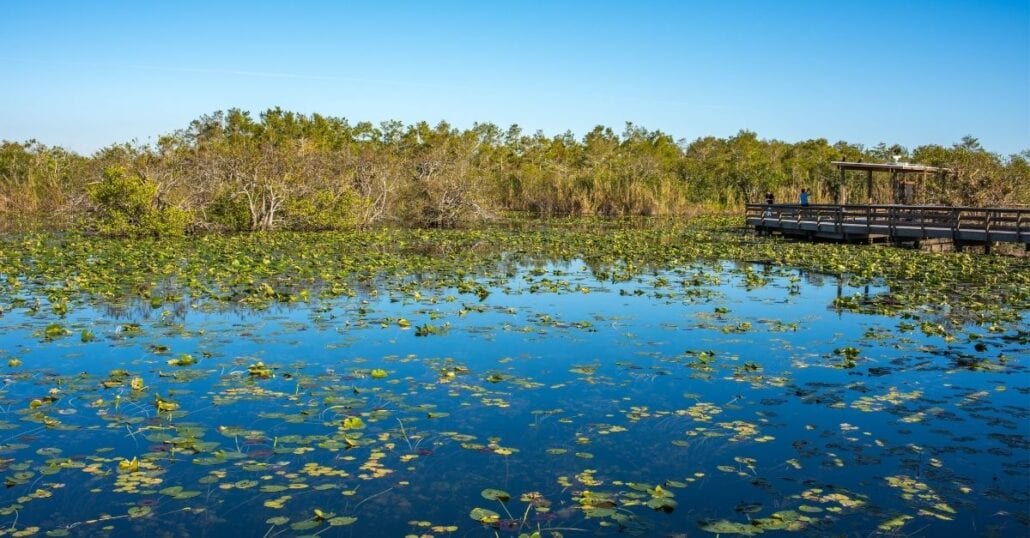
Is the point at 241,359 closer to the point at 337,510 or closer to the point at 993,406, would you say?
the point at 337,510

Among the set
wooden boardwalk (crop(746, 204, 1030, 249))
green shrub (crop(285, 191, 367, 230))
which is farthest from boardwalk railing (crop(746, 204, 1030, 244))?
green shrub (crop(285, 191, 367, 230))

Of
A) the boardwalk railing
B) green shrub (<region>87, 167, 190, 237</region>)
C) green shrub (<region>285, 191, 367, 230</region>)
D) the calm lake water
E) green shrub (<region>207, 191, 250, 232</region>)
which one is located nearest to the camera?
the calm lake water

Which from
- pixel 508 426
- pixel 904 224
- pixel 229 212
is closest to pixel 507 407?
pixel 508 426

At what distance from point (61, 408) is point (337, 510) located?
3792 mm

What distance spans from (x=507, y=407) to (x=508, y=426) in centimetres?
57

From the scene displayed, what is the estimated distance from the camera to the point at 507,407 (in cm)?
Result: 770

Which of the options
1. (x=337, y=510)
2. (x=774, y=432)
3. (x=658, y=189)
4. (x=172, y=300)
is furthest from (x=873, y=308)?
(x=658, y=189)

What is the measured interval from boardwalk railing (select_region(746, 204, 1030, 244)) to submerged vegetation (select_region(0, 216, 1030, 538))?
8185 mm

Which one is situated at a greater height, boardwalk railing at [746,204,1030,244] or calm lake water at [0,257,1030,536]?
boardwalk railing at [746,204,1030,244]

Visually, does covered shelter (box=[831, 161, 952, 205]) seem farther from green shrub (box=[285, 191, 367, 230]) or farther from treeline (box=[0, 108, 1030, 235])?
green shrub (box=[285, 191, 367, 230])

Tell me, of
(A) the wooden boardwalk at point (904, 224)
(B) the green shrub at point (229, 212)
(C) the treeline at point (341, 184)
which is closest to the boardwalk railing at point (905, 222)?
(A) the wooden boardwalk at point (904, 224)

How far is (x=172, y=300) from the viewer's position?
1354 cm

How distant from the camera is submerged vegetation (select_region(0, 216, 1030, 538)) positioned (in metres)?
5.30

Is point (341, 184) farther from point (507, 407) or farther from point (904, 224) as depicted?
point (507, 407)
